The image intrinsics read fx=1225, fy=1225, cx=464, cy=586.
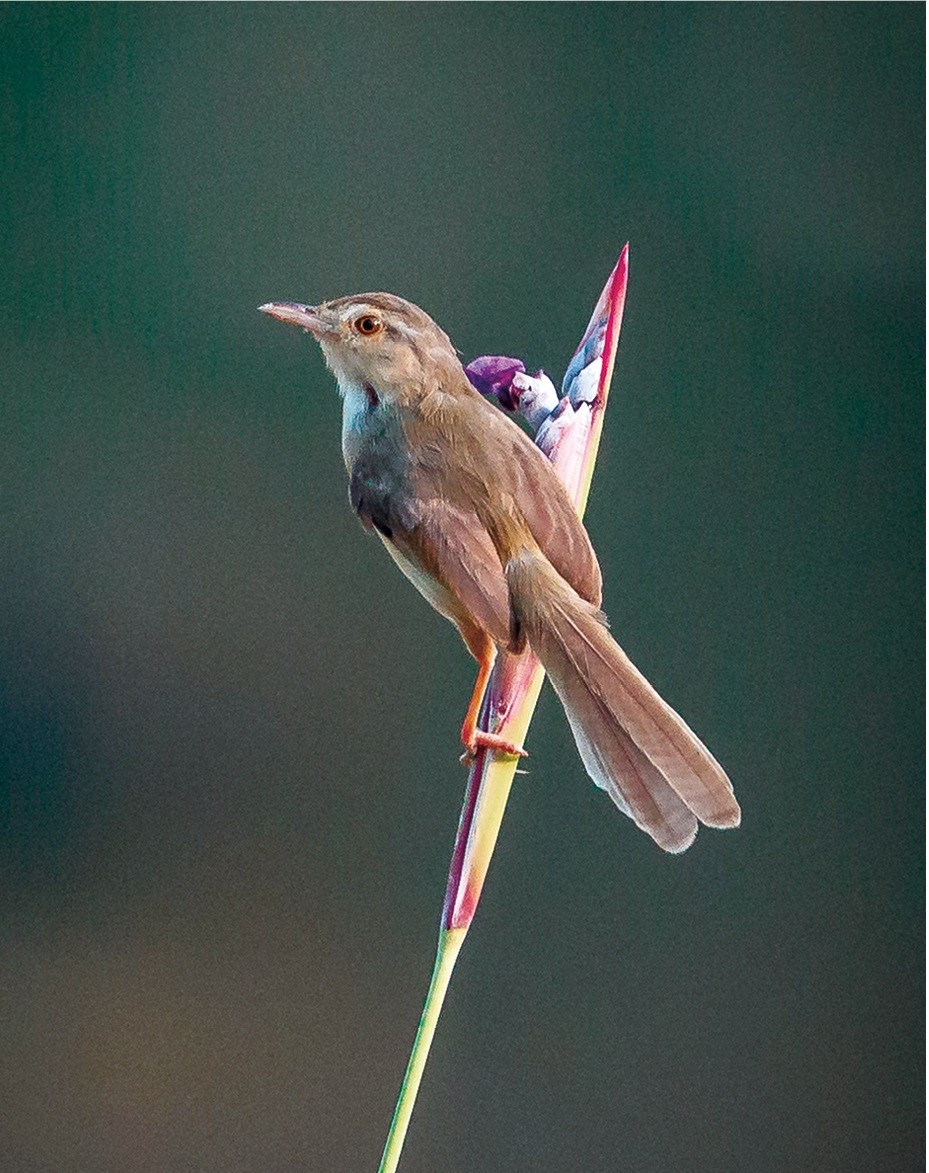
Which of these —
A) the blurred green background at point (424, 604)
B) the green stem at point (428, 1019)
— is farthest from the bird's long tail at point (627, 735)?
the blurred green background at point (424, 604)

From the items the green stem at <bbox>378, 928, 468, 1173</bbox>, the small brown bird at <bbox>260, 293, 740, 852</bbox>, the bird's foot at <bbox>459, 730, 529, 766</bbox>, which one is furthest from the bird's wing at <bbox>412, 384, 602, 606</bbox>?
the green stem at <bbox>378, 928, 468, 1173</bbox>

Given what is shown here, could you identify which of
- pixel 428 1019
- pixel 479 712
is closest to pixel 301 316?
pixel 479 712

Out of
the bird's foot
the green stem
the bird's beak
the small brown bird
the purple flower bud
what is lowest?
the green stem

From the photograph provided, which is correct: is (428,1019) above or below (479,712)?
below

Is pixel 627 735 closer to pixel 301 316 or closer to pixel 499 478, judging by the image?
pixel 499 478

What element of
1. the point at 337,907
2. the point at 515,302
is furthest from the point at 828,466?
the point at 337,907

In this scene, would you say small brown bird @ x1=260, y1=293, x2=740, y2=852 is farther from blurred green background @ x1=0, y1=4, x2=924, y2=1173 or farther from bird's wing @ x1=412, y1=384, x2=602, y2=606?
blurred green background @ x1=0, y1=4, x2=924, y2=1173

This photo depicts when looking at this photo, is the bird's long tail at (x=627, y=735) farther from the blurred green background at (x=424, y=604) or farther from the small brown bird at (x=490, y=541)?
the blurred green background at (x=424, y=604)
